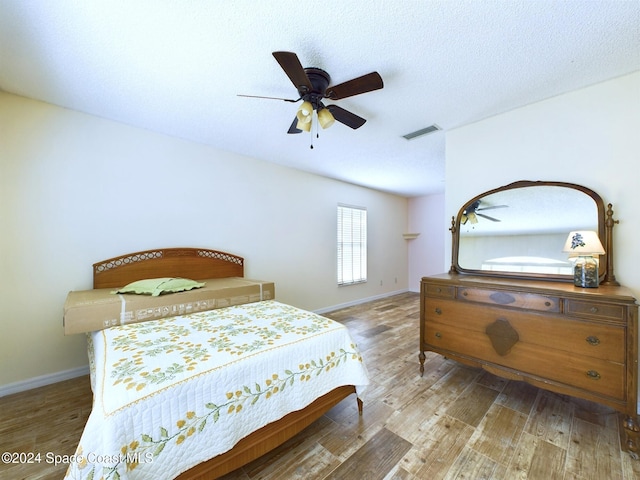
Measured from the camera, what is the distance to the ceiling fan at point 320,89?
157 centimetres

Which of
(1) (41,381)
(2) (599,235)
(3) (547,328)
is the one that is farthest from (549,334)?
(1) (41,381)

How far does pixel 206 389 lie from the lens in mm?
1182

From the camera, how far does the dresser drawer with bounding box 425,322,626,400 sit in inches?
60.2

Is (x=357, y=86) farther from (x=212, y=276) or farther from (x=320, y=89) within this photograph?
(x=212, y=276)

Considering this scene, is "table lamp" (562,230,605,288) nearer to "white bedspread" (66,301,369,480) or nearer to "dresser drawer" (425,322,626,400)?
"dresser drawer" (425,322,626,400)

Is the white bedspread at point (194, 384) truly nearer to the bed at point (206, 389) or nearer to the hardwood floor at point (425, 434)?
the bed at point (206, 389)

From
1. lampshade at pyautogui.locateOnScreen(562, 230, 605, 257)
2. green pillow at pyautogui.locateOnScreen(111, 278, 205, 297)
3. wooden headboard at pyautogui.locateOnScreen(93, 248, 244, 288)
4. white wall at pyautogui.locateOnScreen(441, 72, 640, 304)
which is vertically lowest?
green pillow at pyautogui.locateOnScreen(111, 278, 205, 297)

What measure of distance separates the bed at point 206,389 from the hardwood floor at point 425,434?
0.61 feet

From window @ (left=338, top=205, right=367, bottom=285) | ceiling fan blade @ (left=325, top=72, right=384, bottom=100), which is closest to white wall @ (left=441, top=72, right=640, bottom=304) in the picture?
ceiling fan blade @ (left=325, top=72, right=384, bottom=100)

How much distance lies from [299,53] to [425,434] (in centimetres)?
267

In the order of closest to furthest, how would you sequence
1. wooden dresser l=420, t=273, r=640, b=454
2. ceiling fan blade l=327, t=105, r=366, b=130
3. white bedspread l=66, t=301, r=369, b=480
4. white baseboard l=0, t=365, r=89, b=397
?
white bedspread l=66, t=301, r=369, b=480, wooden dresser l=420, t=273, r=640, b=454, ceiling fan blade l=327, t=105, r=366, b=130, white baseboard l=0, t=365, r=89, b=397

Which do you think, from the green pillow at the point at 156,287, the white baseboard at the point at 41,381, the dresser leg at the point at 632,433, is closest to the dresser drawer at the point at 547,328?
the dresser leg at the point at 632,433

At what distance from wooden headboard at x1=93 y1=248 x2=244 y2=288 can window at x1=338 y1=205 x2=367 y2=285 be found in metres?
2.08

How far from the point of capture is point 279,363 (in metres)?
1.43
